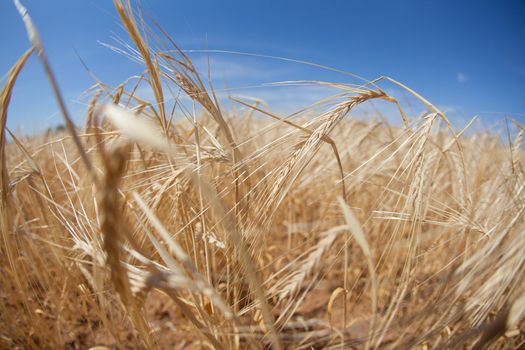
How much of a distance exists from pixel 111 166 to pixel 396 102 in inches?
21.2

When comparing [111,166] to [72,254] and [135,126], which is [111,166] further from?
[72,254]

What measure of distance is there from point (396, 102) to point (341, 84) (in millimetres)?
129

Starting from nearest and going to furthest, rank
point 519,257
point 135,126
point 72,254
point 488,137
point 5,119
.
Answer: point 135,126
point 519,257
point 5,119
point 72,254
point 488,137

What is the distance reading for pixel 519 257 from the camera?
31 centimetres

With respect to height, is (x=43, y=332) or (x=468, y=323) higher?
(x=468, y=323)

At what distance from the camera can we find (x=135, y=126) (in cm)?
18

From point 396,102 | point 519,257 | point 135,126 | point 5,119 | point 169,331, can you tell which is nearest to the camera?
point 135,126

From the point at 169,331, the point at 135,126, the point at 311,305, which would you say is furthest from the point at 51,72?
the point at 311,305

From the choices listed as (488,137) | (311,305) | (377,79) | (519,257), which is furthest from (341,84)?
(488,137)

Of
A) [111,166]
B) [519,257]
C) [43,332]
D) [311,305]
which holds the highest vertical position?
[111,166]

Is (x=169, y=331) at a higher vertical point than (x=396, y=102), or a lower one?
lower

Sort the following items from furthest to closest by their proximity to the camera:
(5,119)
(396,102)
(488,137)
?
(488,137) → (396,102) → (5,119)

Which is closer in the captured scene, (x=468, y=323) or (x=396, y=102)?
(x=468, y=323)

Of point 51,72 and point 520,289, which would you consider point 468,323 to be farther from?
point 51,72
